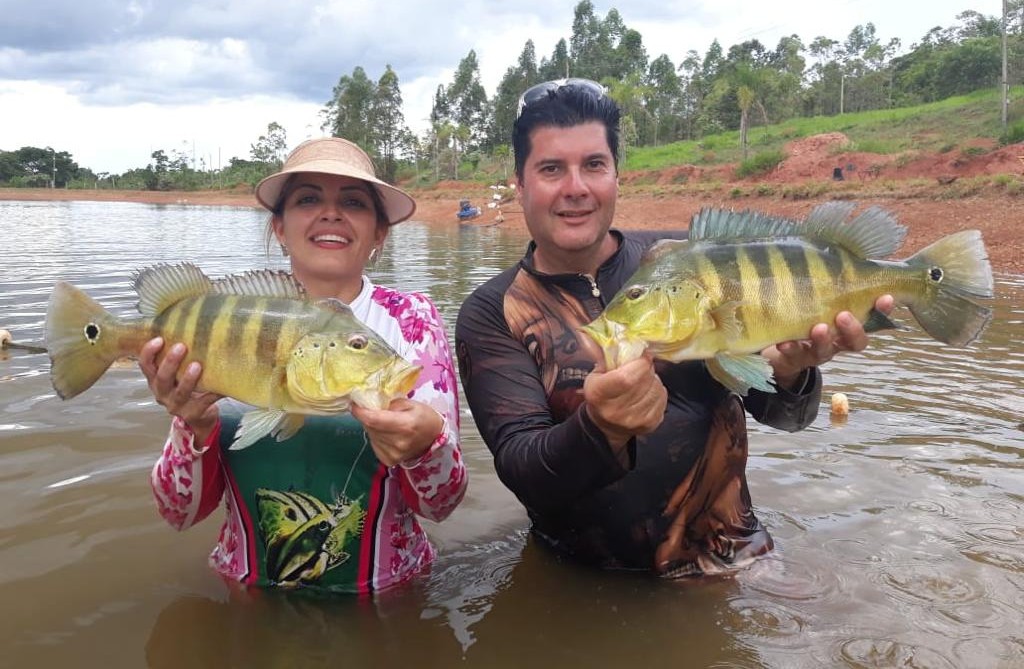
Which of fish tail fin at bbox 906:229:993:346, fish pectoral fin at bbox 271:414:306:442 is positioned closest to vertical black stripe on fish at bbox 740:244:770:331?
fish tail fin at bbox 906:229:993:346

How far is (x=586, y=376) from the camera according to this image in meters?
3.02

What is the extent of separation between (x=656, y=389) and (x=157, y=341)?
1718 millimetres

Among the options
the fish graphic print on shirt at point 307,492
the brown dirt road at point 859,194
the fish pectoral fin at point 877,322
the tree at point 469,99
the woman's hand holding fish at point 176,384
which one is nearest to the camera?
the woman's hand holding fish at point 176,384

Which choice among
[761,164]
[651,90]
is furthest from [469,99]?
[761,164]

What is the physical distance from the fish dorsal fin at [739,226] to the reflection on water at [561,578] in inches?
62.7

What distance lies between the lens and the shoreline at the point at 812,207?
16.2m

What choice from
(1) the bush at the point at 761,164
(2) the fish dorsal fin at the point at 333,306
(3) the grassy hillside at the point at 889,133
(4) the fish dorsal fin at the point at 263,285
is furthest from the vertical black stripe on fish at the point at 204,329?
(1) the bush at the point at 761,164

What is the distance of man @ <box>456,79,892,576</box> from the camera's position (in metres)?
3.10

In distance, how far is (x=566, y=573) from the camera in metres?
3.54

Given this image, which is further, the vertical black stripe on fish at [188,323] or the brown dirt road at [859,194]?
the brown dirt road at [859,194]

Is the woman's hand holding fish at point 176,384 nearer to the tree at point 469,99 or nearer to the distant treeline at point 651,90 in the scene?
the distant treeline at point 651,90

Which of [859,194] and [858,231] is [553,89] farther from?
[859,194]

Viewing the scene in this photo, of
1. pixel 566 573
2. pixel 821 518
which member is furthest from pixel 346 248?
pixel 821 518

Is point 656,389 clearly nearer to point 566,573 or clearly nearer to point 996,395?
point 566,573
